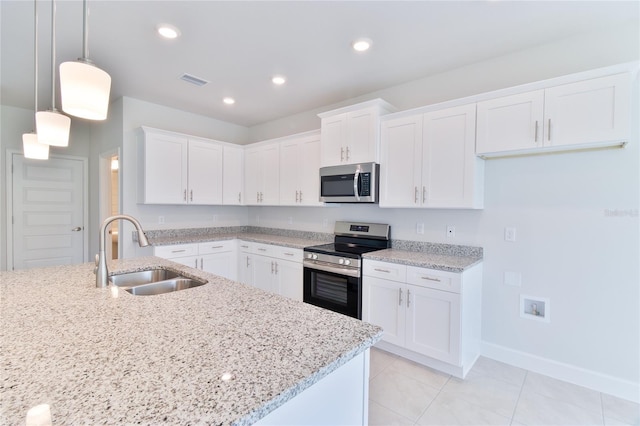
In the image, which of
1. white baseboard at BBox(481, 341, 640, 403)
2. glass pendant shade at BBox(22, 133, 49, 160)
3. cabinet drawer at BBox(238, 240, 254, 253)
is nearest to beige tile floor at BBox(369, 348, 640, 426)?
white baseboard at BBox(481, 341, 640, 403)

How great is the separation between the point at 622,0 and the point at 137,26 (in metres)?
3.35

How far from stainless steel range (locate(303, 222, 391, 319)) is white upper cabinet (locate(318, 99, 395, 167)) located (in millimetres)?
818

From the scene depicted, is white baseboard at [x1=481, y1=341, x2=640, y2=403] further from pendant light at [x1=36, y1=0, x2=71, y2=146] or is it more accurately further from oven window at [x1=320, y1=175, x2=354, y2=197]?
pendant light at [x1=36, y1=0, x2=71, y2=146]

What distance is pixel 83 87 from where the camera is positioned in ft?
3.46

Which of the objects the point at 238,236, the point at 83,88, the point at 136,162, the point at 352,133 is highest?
the point at 352,133

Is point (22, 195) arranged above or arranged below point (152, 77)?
below

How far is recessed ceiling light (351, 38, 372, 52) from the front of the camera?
2.42 meters

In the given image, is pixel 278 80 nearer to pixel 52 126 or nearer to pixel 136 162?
pixel 52 126

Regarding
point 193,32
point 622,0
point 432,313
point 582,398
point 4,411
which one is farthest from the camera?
point 432,313

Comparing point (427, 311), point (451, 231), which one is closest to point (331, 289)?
point (427, 311)

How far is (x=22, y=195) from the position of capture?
4379 mm

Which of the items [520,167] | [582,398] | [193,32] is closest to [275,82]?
[193,32]

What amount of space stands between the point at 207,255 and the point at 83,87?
121 inches

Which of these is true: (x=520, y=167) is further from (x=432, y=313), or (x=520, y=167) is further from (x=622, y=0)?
(x=432, y=313)
